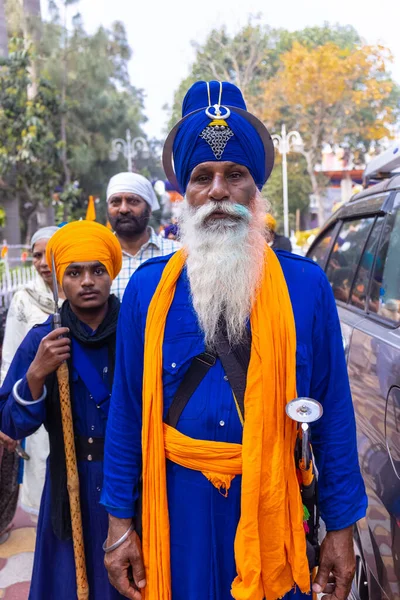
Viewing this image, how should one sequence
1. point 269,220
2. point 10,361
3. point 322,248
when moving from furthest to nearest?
point 322,248 < point 269,220 < point 10,361

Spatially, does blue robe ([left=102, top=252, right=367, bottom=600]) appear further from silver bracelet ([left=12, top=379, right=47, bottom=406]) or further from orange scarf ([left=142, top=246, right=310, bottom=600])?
silver bracelet ([left=12, top=379, right=47, bottom=406])

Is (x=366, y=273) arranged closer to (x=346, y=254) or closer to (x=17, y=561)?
(x=346, y=254)

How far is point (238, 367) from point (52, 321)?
0.96 metres

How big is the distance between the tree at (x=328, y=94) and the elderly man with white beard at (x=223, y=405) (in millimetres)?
25832

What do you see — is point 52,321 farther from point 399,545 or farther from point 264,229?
point 399,545

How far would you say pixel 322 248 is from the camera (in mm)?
4816

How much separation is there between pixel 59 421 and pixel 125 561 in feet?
2.17

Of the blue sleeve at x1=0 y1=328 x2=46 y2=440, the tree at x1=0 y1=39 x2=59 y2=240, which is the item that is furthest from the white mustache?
the tree at x1=0 y1=39 x2=59 y2=240

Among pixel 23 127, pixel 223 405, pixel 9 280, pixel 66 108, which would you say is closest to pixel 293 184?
pixel 66 108

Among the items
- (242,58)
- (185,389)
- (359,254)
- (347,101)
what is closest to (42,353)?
(185,389)

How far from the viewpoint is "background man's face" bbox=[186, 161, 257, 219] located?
1875 mm

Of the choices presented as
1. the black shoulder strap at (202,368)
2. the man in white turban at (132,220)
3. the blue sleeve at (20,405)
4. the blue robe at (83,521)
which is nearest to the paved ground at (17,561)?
the blue robe at (83,521)

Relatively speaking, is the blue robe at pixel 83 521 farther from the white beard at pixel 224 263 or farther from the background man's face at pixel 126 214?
the background man's face at pixel 126 214

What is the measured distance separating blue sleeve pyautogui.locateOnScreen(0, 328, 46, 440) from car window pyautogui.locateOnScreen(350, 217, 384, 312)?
1.68 m
